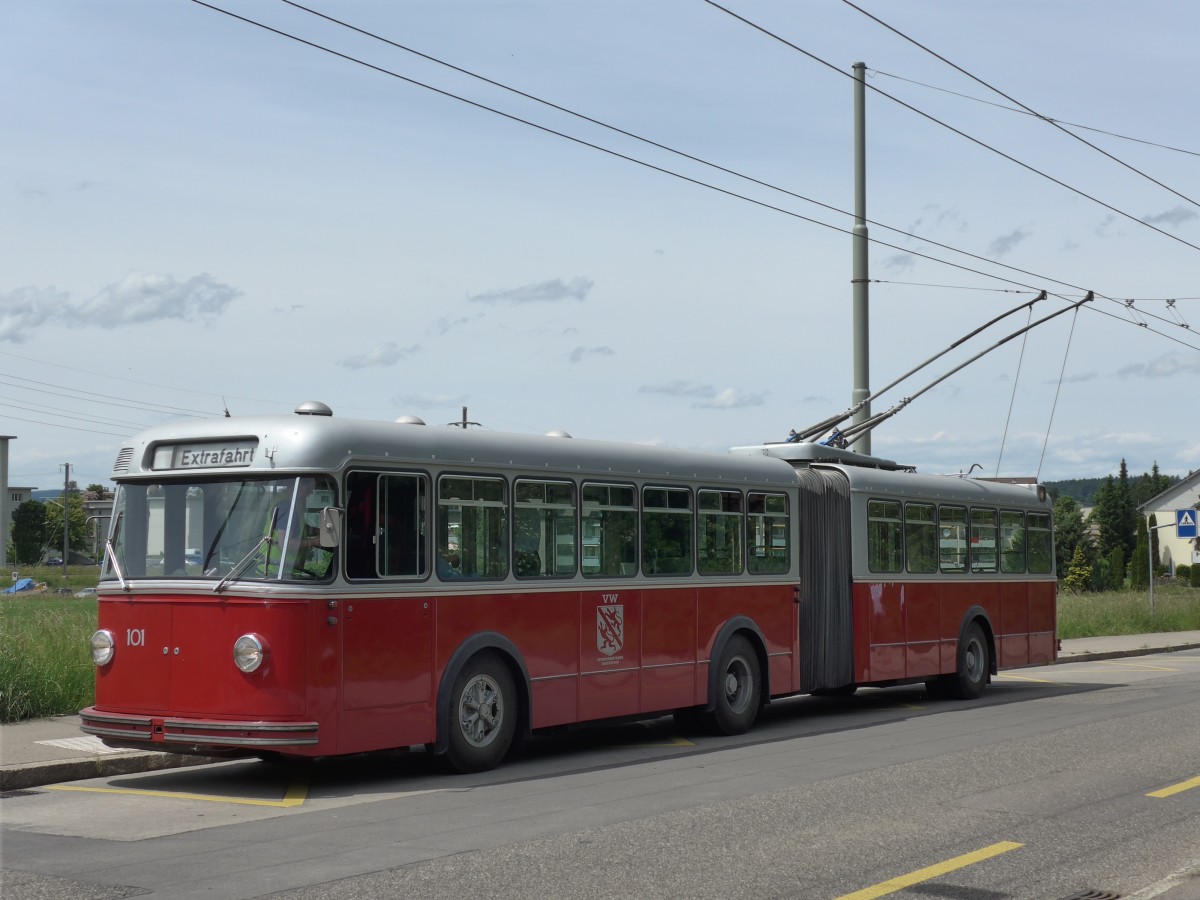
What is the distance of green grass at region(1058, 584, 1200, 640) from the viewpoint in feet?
115

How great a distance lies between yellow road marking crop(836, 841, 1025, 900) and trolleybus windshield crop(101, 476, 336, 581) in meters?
4.80

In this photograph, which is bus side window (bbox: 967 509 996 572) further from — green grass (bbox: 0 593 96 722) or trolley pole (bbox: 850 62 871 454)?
green grass (bbox: 0 593 96 722)

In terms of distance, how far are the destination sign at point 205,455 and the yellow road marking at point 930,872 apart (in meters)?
5.60

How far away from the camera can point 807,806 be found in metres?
10.1

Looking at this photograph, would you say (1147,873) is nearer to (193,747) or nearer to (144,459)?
(193,747)

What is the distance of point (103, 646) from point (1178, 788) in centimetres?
797

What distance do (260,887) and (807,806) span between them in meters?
3.98

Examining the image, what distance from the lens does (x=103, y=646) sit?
11352mm

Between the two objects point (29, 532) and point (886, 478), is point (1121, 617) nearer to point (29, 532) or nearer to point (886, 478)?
point (886, 478)

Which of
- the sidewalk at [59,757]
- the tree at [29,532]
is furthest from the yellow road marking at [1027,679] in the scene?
the tree at [29,532]

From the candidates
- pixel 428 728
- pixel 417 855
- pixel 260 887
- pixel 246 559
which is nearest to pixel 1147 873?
pixel 417 855

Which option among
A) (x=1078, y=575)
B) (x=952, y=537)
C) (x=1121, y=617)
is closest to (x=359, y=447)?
(x=952, y=537)

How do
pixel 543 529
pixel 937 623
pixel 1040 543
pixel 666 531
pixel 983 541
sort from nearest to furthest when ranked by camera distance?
1. pixel 543 529
2. pixel 666 531
3. pixel 937 623
4. pixel 983 541
5. pixel 1040 543

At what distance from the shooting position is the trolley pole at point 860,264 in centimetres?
2180
